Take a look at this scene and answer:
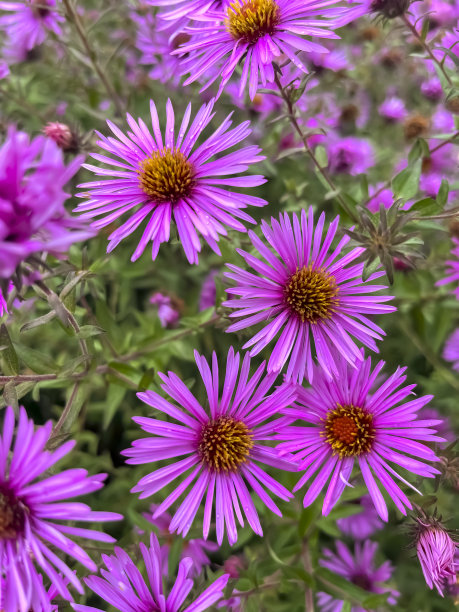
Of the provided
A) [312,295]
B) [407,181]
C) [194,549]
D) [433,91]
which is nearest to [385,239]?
[312,295]

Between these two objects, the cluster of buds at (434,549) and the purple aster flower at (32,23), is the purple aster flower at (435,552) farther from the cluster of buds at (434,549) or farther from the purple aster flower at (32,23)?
the purple aster flower at (32,23)

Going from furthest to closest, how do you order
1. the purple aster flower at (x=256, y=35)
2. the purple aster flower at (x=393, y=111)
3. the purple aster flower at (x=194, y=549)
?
the purple aster flower at (x=393, y=111) → the purple aster flower at (x=194, y=549) → the purple aster flower at (x=256, y=35)

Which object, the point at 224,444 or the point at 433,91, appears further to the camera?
the point at 433,91

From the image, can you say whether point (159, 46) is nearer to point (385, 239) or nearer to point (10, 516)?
point (385, 239)

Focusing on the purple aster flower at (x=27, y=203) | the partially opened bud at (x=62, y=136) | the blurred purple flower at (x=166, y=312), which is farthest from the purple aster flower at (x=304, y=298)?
the partially opened bud at (x=62, y=136)

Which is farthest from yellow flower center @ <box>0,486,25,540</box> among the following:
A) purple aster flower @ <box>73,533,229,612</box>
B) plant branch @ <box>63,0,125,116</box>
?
plant branch @ <box>63,0,125,116</box>

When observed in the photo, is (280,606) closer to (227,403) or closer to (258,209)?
(227,403)
